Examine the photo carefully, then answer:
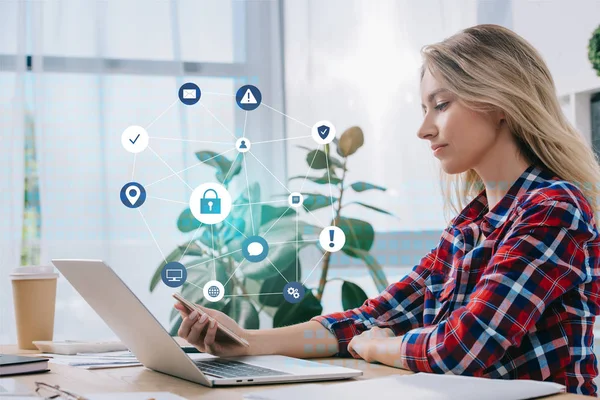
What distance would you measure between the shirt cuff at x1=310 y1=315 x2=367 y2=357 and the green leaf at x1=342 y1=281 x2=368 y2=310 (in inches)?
41.6

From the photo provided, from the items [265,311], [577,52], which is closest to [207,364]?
[265,311]

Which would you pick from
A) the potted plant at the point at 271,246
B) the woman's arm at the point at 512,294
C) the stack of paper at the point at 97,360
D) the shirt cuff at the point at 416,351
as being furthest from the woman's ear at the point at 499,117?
the potted plant at the point at 271,246

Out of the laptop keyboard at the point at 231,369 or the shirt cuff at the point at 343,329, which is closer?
the laptop keyboard at the point at 231,369

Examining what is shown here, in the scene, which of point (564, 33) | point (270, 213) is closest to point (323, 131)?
point (270, 213)

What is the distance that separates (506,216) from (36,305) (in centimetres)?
95

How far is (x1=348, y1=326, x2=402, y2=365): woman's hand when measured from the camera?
3.62 ft

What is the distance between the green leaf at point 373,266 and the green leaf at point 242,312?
39 cm

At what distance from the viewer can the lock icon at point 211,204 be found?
7.92ft

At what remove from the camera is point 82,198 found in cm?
233

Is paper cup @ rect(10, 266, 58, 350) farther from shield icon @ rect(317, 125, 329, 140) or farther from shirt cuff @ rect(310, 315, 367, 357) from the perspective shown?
shield icon @ rect(317, 125, 329, 140)

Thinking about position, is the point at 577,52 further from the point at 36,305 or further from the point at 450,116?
the point at 36,305

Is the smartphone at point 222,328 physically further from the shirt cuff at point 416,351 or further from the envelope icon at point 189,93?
the envelope icon at point 189,93

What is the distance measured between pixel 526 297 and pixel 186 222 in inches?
60.3

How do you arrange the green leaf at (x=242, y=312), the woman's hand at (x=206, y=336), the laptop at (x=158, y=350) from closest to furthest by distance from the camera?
1. the laptop at (x=158, y=350)
2. the woman's hand at (x=206, y=336)
3. the green leaf at (x=242, y=312)
